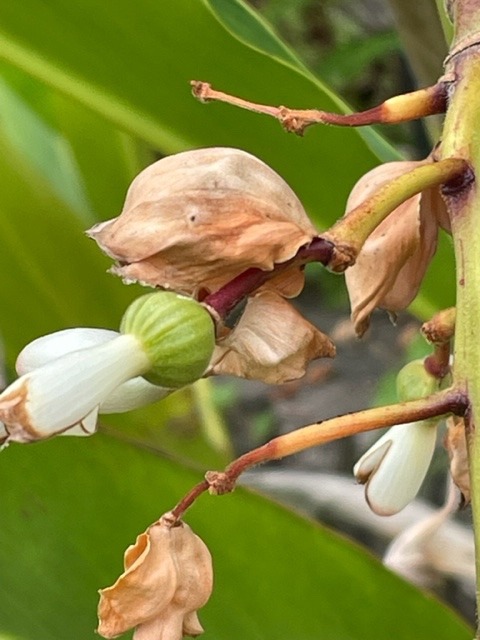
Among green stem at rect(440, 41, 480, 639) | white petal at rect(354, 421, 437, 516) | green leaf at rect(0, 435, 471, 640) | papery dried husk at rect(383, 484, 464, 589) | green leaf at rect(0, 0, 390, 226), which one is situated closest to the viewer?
green stem at rect(440, 41, 480, 639)

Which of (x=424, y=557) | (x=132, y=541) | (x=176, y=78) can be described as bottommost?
(x=424, y=557)

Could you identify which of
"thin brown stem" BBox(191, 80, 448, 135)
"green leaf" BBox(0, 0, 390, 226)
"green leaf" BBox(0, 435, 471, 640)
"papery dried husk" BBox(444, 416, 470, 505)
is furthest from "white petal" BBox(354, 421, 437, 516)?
"green leaf" BBox(0, 0, 390, 226)

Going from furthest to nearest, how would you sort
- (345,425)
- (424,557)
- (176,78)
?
(424,557) → (176,78) → (345,425)

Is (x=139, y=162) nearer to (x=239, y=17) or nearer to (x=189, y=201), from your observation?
(x=239, y=17)

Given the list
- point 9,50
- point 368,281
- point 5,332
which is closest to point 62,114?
point 5,332

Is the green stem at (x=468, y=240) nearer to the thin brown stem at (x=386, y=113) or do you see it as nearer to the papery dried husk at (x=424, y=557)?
the thin brown stem at (x=386, y=113)

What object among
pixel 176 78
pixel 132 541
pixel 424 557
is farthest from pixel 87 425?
pixel 424 557

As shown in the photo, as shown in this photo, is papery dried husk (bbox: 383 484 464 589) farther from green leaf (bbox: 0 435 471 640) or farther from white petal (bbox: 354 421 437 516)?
white petal (bbox: 354 421 437 516)

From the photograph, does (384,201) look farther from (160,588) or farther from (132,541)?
(132,541)
